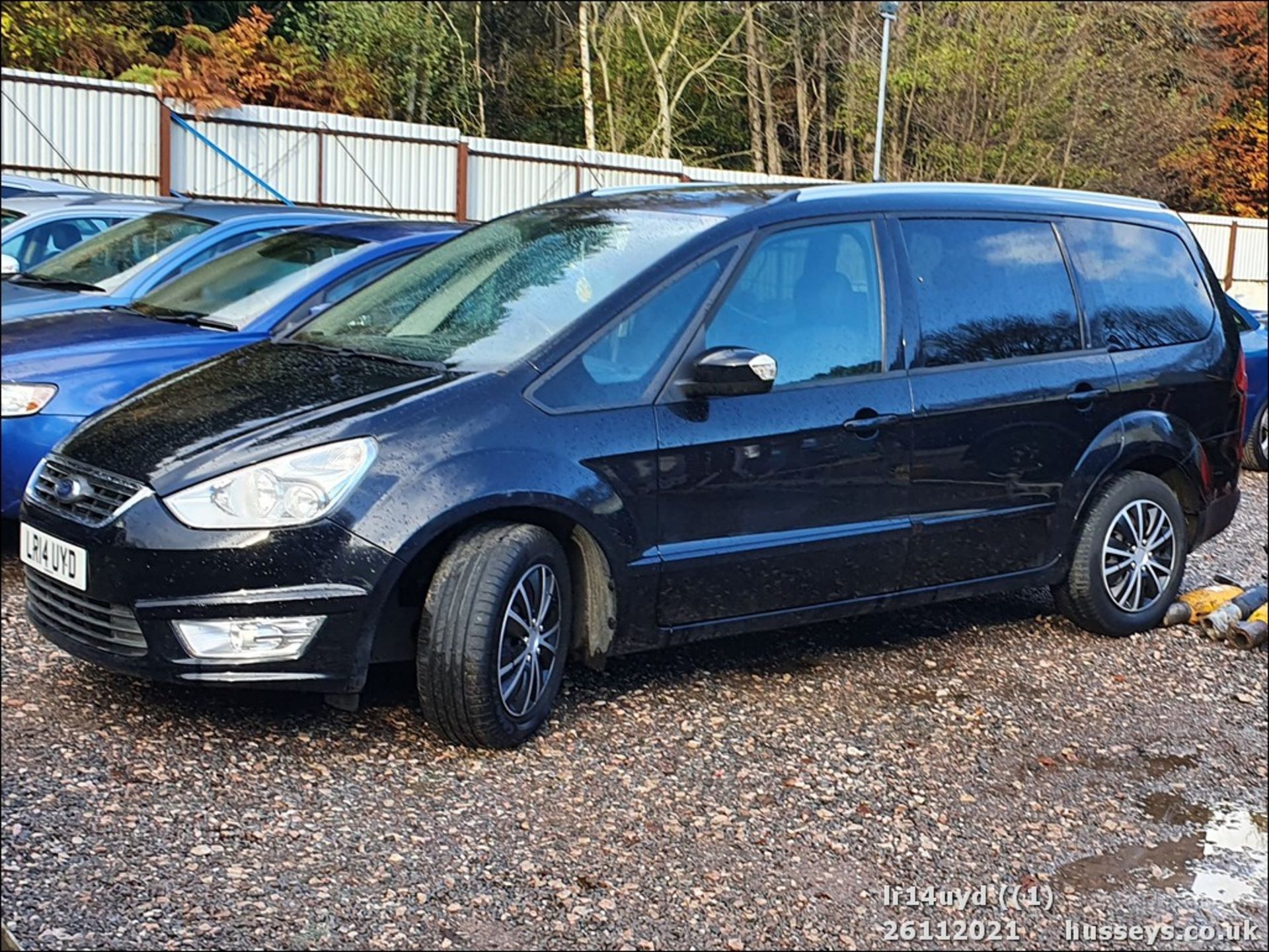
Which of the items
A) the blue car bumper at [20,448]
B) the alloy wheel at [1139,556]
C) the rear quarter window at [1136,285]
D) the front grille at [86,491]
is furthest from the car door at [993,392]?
the blue car bumper at [20,448]

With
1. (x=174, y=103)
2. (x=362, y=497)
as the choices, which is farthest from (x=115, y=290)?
(x=174, y=103)

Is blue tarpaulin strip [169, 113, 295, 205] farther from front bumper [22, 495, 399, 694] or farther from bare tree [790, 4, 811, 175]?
front bumper [22, 495, 399, 694]

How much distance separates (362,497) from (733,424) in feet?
4.20

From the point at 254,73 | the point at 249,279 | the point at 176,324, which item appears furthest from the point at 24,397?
the point at 254,73

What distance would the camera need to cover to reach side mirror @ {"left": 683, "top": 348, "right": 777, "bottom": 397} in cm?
480

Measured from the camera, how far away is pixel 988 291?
19.0 ft

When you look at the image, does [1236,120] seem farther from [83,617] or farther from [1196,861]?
[83,617]

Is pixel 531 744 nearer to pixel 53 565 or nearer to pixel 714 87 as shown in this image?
pixel 53 565

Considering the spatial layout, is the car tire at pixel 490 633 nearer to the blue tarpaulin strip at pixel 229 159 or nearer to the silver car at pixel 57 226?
the silver car at pixel 57 226

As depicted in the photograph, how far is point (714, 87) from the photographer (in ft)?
103

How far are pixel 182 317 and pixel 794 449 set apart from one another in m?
3.41

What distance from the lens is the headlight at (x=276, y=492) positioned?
4254 millimetres

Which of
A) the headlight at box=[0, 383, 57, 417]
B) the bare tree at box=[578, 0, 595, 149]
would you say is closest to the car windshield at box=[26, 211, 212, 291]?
the headlight at box=[0, 383, 57, 417]

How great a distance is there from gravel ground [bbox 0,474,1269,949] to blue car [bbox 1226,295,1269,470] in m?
6.10
